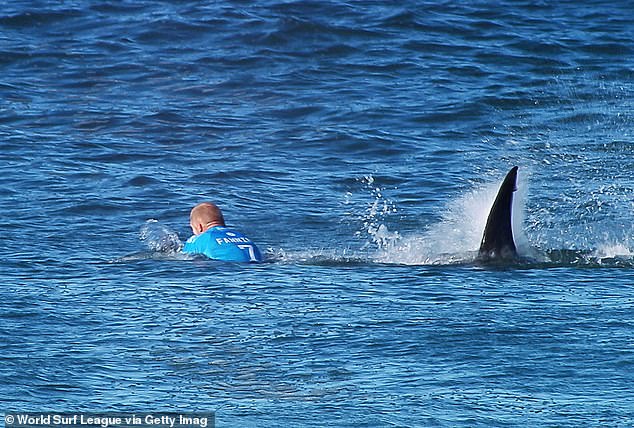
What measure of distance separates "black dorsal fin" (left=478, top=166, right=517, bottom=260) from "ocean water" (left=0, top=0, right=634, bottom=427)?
0.18m

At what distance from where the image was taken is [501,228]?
35.3 ft

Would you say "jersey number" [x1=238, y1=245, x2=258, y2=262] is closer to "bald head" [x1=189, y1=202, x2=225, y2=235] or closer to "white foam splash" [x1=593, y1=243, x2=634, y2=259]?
"bald head" [x1=189, y1=202, x2=225, y2=235]

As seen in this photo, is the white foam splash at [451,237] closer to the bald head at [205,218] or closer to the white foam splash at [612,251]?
the white foam splash at [612,251]

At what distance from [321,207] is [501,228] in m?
3.48

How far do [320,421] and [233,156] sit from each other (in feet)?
32.4

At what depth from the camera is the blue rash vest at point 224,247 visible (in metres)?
10.9

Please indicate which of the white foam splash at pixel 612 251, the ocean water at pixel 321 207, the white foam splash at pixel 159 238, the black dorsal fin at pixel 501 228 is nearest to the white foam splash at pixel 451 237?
the ocean water at pixel 321 207

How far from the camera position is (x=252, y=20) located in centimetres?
2297

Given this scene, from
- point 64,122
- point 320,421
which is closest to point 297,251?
point 320,421

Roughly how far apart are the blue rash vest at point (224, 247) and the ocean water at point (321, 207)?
0.67ft

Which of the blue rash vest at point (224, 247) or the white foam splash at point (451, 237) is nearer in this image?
the blue rash vest at point (224, 247)

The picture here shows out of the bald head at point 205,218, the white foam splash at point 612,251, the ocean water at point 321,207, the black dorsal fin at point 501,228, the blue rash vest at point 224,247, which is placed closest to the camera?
the ocean water at point 321,207

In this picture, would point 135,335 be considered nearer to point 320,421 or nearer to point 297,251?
point 320,421

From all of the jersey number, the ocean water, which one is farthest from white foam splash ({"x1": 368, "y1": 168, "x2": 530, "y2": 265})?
the jersey number
